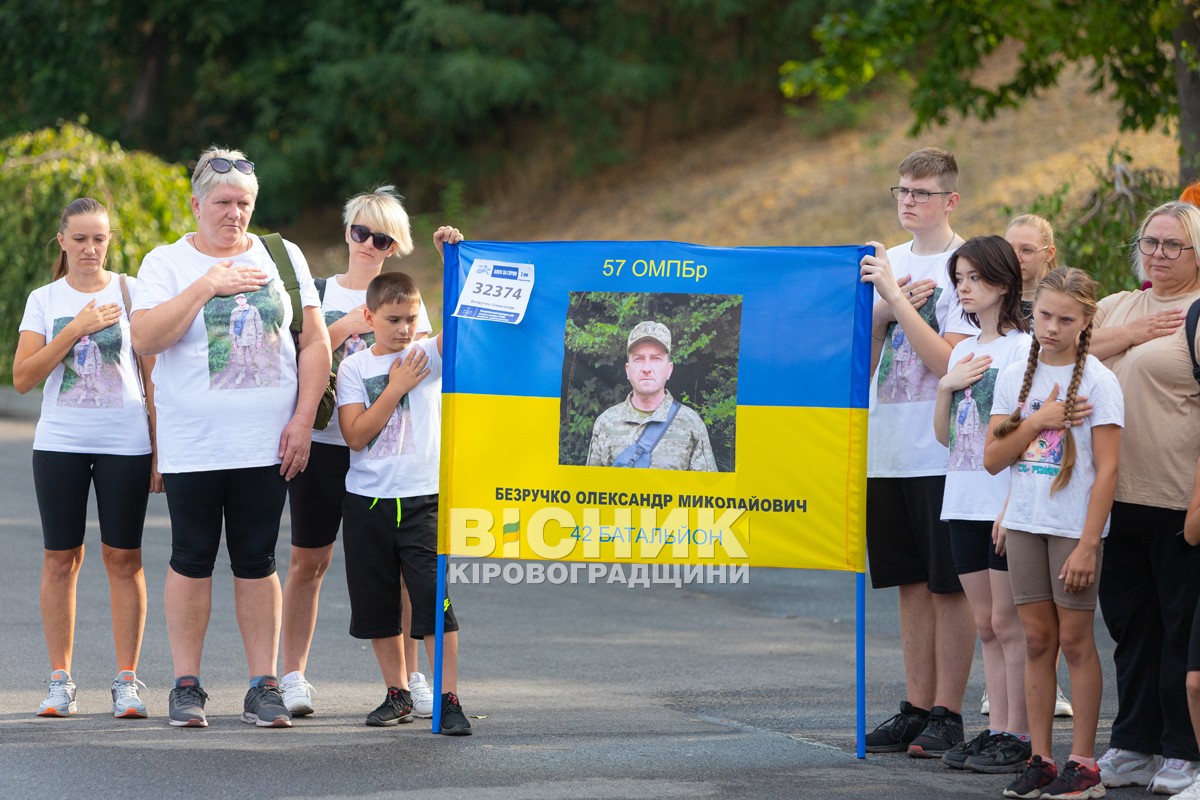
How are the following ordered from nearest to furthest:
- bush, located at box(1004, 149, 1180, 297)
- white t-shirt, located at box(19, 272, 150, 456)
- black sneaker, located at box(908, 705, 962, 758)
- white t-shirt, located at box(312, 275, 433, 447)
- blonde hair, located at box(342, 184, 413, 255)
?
1. black sneaker, located at box(908, 705, 962, 758)
2. white t-shirt, located at box(19, 272, 150, 456)
3. white t-shirt, located at box(312, 275, 433, 447)
4. blonde hair, located at box(342, 184, 413, 255)
5. bush, located at box(1004, 149, 1180, 297)

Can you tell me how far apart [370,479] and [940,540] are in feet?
7.13

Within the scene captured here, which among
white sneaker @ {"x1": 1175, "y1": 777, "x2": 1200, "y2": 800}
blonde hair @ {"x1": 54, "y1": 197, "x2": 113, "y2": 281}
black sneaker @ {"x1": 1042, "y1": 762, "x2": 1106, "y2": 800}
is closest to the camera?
white sneaker @ {"x1": 1175, "y1": 777, "x2": 1200, "y2": 800}

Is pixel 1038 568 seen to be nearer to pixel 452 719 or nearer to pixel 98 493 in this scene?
pixel 452 719

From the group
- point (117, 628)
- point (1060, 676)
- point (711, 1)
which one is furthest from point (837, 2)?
point (117, 628)

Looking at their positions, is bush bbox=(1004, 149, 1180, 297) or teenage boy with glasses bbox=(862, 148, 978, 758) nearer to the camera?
teenage boy with glasses bbox=(862, 148, 978, 758)

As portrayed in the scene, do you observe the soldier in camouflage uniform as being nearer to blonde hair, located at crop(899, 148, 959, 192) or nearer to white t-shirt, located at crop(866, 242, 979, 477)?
white t-shirt, located at crop(866, 242, 979, 477)

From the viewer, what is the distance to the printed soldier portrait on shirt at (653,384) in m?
5.52

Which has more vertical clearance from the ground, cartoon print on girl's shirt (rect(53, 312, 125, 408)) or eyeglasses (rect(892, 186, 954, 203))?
eyeglasses (rect(892, 186, 954, 203))

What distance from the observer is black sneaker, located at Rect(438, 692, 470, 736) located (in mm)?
5594

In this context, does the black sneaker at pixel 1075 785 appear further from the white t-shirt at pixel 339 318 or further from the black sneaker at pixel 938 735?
the white t-shirt at pixel 339 318

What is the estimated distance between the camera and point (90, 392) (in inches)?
229

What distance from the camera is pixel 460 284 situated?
5.73 meters

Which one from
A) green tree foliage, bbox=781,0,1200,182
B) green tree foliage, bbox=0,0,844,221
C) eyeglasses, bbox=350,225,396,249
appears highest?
green tree foliage, bbox=0,0,844,221

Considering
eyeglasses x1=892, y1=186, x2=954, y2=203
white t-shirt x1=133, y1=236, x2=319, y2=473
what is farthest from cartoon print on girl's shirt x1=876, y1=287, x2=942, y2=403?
white t-shirt x1=133, y1=236, x2=319, y2=473
